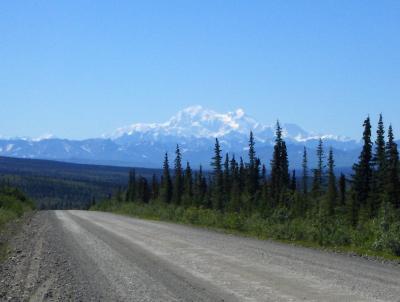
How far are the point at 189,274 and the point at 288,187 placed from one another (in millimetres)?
75658

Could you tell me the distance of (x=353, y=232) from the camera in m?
A: 22.9

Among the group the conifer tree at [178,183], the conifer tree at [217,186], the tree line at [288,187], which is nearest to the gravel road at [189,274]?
the tree line at [288,187]

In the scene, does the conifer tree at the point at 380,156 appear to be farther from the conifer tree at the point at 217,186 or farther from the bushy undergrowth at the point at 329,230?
the bushy undergrowth at the point at 329,230

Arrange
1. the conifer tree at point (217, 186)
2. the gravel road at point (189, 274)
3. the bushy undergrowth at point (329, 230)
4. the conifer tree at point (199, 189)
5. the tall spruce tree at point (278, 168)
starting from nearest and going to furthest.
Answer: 1. the gravel road at point (189, 274)
2. the bushy undergrowth at point (329, 230)
3. the tall spruce tree at point (278, 168)
4. the conifer tree at point (217, 186)
5. the conifer tree at point (199, 189)

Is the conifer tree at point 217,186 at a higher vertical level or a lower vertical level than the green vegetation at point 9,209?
higher

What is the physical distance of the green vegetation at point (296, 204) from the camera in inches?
885

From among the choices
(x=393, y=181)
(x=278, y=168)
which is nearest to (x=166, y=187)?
(x=278, y=168)

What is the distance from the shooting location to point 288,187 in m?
87.1

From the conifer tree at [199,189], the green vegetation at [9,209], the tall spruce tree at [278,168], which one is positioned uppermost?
the tall spruce tree at [278,168]

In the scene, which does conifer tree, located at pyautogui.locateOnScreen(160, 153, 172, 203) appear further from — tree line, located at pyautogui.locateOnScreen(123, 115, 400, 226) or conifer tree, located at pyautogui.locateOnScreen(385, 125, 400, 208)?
conifer tree, located at pyautogui.locateOnScreen(385, 125, 400, 208)

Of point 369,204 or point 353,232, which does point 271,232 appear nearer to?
point 353,232

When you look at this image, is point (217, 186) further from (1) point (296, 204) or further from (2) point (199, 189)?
(1) point (296, 204)

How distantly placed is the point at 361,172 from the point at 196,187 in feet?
136

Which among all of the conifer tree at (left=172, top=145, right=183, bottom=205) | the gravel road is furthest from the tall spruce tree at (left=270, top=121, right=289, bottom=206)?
the gravel road
